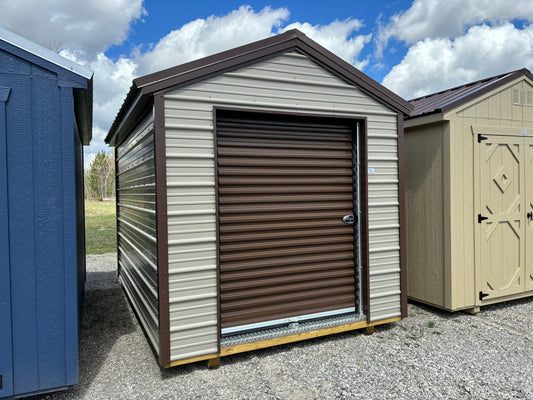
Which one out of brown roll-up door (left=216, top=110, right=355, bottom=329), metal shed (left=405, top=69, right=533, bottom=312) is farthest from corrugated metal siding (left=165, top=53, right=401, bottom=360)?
metal shed (left=405, top=69, right=533, bottom=312)

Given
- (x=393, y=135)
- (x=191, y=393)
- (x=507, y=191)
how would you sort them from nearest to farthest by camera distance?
(x=191, y=393) → (x=393, y=135) → (x=507, y=191)

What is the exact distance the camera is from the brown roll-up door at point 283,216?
3617mm

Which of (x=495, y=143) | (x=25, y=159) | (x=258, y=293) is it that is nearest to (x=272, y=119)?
(x=258, y=293)

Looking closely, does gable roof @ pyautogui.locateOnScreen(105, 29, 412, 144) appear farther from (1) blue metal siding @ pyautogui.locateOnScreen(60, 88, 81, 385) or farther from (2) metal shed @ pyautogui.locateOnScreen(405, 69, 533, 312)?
(2) metal shed @ pyautogui.locateOnScreen(405, 69, 533, 312)

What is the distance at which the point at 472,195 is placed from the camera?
183 inches

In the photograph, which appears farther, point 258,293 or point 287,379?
point 258,293

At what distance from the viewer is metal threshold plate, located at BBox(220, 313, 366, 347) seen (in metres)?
3.55

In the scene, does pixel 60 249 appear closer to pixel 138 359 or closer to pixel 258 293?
pixel 138 359

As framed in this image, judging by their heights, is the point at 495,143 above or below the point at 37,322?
above

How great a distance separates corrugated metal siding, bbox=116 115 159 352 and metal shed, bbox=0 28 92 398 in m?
0.71

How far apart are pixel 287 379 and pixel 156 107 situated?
2.49 m

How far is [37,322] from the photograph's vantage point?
2820 mm

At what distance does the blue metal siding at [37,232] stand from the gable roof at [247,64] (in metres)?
0.68

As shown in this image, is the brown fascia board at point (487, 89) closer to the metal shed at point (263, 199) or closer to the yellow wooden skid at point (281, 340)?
the metal shed at point (263, 199)
